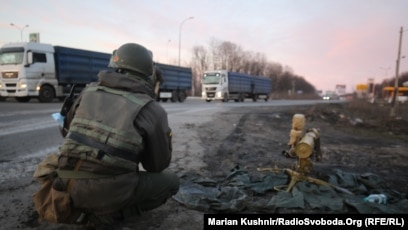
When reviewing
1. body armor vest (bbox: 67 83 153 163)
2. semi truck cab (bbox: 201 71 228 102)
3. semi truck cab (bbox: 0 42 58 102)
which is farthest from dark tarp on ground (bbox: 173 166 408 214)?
semi truck cab (bbox: 201 71 228 102)

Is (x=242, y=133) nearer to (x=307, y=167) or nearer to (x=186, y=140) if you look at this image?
(x=186, y=140)

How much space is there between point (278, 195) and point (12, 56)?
19.9m

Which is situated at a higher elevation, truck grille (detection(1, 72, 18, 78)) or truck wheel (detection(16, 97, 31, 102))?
truck grille (detection(1, 72, 18, 78))

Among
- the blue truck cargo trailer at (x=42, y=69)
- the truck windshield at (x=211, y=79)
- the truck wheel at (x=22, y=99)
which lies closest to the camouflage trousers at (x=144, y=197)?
the blue truck cargo trailer at (x=42, y=69)

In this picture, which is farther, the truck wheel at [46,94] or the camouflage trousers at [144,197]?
the truck wheel at [46,94]

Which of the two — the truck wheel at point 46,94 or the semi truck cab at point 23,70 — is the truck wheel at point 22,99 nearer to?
the semi truck cab at point 23,70

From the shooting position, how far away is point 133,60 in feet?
8.98

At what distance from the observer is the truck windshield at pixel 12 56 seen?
19484mm

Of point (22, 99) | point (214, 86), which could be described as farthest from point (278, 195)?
point (214, 86)

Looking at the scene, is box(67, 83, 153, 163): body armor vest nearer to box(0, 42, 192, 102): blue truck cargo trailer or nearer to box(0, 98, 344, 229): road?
box(0, 98, 344, 229): road

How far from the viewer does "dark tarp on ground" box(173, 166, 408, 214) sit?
12.1 feet

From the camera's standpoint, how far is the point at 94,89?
2.56 m

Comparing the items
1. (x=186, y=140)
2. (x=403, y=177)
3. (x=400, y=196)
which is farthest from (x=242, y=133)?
(x=400, y=196)

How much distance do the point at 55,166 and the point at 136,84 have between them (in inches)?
34.5
